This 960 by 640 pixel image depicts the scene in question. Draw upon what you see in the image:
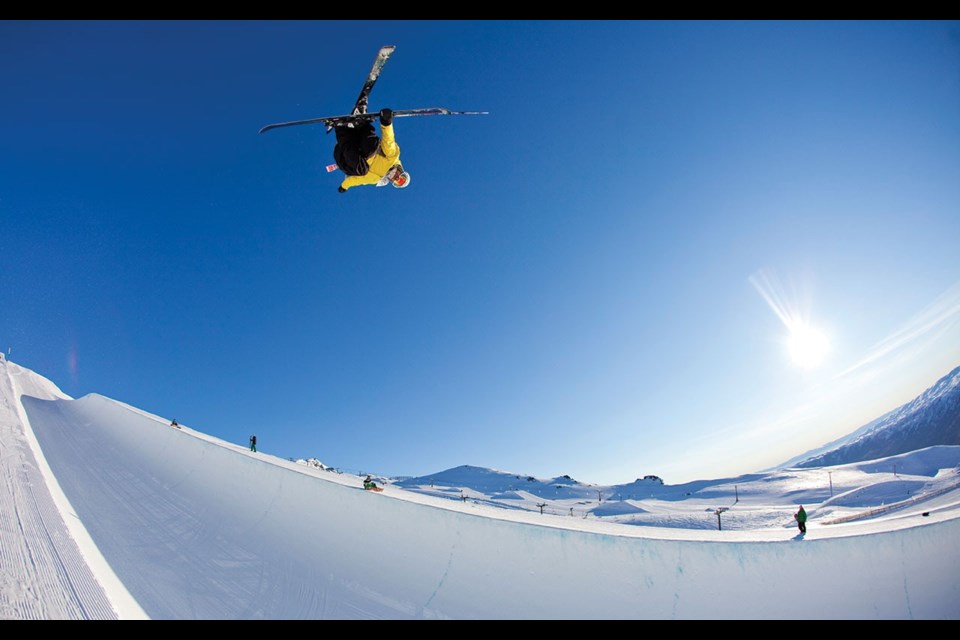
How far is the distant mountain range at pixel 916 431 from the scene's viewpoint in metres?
108

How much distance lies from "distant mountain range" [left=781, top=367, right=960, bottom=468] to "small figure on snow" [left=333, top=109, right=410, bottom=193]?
151775mm

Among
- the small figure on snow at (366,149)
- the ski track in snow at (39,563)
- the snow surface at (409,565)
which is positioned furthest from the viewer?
the snow surface at (409,565)

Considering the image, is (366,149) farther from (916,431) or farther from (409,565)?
(916,431)

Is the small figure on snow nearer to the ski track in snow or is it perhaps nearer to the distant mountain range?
the ski track in snow

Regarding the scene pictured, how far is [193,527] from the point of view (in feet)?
22.7

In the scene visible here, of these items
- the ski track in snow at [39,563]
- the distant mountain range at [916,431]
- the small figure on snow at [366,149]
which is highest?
the distant mountain range at [916,431]

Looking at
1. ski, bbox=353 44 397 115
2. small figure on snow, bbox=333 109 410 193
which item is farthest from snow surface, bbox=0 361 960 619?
ski, bbox=353 44 397 115

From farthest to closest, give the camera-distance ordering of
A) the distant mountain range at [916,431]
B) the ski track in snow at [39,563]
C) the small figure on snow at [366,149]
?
the distant mountain range at [916,431]
the small figure on snow at [366,149]
the ski track in snow at [39,563]

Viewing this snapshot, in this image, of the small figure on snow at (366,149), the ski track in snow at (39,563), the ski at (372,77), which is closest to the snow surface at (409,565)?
the ski track in snow at (39,563)

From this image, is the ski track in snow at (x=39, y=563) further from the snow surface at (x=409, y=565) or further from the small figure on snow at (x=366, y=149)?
the small figure on snow at (x=366, y=149)

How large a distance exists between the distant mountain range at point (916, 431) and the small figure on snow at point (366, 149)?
5975 inches

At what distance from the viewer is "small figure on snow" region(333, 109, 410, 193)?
423 centimetres

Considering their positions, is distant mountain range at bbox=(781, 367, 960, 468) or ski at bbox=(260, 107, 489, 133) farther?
distant mountain range at bbox=(781, 367, 960, 468)
